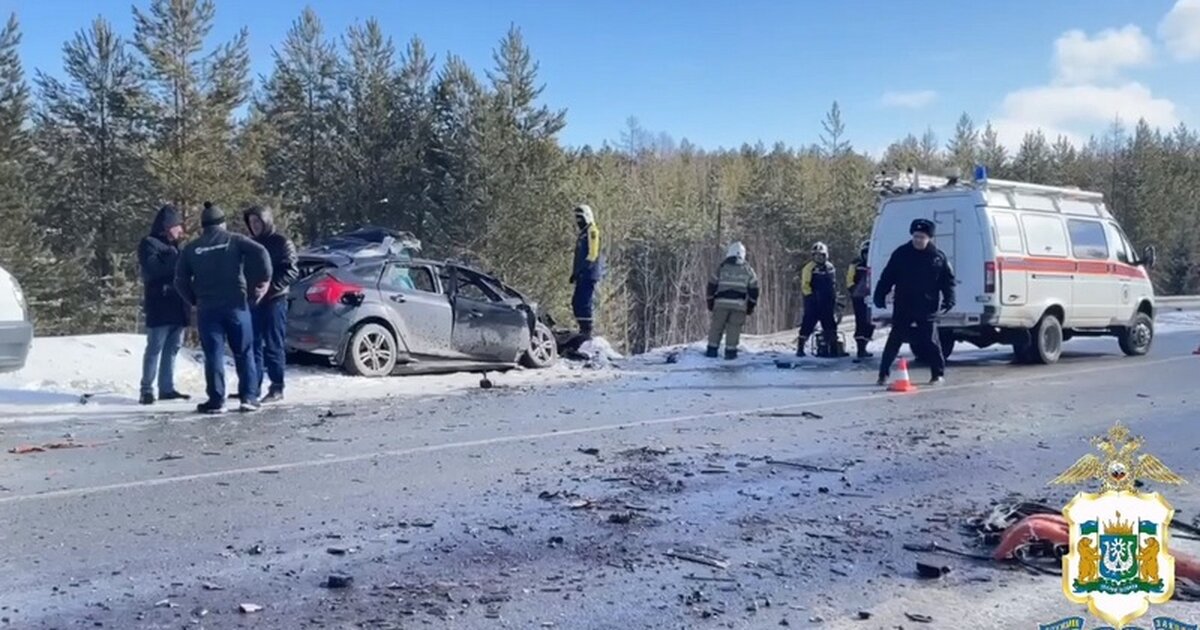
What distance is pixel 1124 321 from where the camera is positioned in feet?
53.4

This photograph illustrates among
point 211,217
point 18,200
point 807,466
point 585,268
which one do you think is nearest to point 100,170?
point 18,200

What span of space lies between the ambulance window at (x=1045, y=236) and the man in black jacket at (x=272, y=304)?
32.3ft

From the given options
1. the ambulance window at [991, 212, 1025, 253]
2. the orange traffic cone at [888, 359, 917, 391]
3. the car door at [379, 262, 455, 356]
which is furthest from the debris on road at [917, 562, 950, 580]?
the ambulance window at [991, 212, 1025, 253]

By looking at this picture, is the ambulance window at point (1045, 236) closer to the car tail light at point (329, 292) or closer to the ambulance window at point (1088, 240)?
the ambulance window at point (1088, 240)

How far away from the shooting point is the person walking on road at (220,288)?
9539mm

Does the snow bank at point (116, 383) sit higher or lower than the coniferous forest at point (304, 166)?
lower

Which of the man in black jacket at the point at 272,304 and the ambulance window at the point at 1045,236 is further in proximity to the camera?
the ambulance window at the point at 1045,236

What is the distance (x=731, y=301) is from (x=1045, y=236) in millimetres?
4465

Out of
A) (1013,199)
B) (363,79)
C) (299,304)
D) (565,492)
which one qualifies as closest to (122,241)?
(363,79)

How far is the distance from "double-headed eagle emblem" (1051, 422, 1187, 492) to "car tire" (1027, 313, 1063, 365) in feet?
21.5

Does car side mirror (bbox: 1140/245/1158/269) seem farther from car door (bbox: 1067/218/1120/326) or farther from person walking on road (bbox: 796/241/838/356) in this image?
person walking on road (bbox: 796/241/838/356)

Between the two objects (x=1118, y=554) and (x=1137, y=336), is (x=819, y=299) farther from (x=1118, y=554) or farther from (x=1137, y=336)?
(x=1118, y=554)

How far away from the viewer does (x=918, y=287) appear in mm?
11734

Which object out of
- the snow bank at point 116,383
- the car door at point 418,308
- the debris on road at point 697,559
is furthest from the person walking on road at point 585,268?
the debris on road at point 697,559
